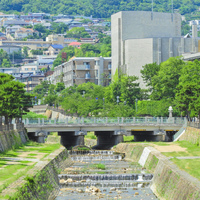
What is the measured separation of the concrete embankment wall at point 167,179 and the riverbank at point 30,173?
9.28 m

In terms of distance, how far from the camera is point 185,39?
484 feet

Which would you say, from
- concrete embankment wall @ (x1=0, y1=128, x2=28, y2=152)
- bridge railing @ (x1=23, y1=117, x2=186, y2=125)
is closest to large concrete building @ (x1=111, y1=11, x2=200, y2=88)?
bridge railing @ (x1=23, y1=117, x2=186, y2=125)

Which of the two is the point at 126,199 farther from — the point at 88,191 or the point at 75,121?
the point at 75,121

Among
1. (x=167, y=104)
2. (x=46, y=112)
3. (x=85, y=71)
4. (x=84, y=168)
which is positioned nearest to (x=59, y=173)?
(x=84, y=168)

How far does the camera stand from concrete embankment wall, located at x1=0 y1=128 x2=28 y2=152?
2724 inches

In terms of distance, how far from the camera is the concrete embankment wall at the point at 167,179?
1741 inches

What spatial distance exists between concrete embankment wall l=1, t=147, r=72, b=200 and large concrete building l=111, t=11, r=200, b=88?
254ft

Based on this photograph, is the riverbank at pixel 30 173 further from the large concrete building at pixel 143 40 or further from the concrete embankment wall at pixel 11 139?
the large concrete building at pixel 143 40

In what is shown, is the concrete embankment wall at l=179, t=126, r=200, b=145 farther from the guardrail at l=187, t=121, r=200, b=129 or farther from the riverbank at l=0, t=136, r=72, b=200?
the riverbank at l=0, t=136, r=72, b=200

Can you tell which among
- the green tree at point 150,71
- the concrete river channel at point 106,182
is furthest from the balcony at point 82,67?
the concrete river channel at point 106,182

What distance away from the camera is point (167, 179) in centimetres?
5234

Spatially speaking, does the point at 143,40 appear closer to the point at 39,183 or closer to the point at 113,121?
the point at 113,121

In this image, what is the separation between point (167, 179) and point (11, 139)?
2934cm

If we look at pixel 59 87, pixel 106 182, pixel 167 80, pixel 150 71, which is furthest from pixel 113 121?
pixel 59 87
